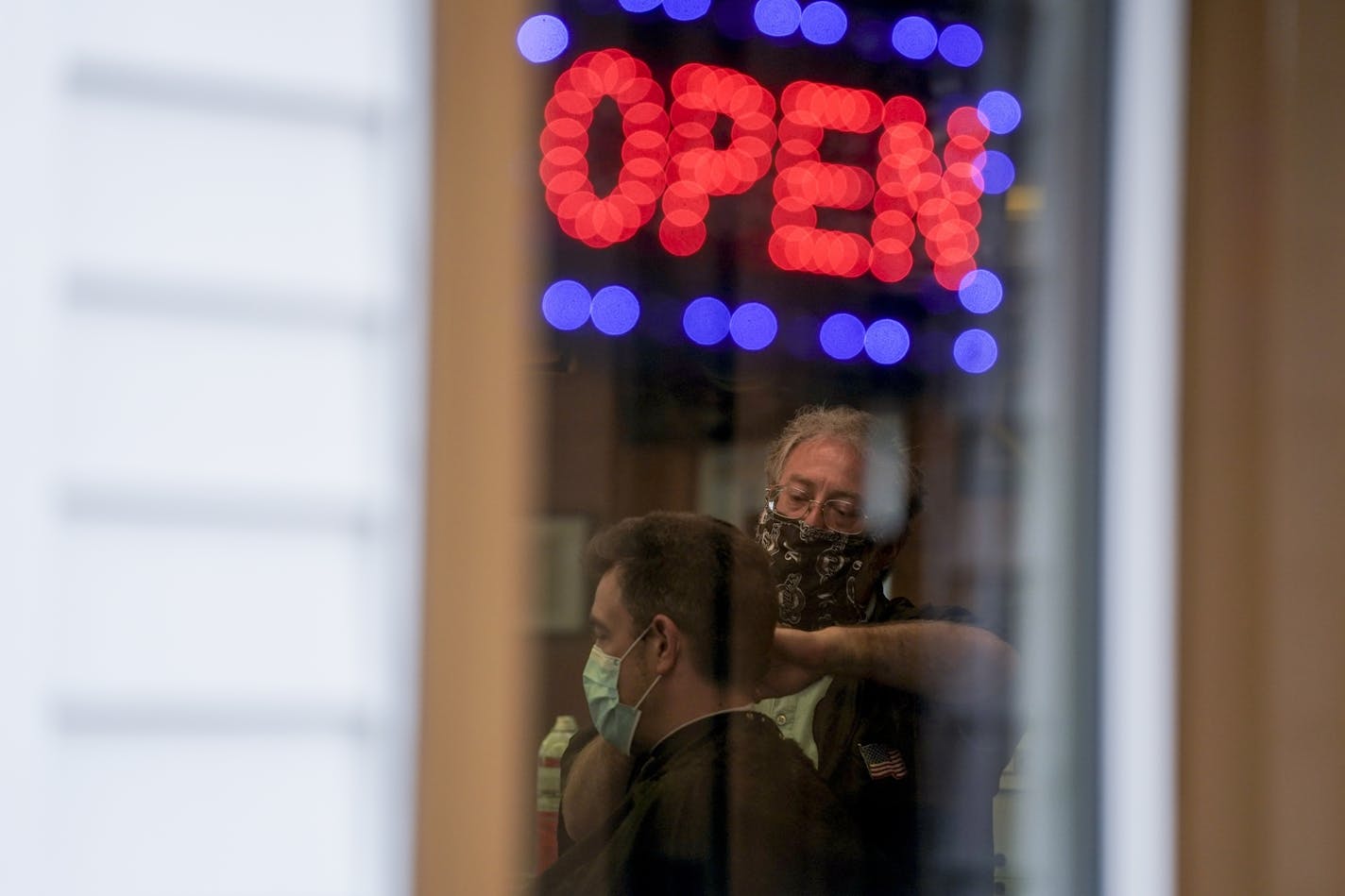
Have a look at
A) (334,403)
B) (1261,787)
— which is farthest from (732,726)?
(334,403)

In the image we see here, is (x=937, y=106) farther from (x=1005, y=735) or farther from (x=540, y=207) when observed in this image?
(x=1005, y=735)

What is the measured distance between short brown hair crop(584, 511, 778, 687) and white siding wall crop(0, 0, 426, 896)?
485 mm

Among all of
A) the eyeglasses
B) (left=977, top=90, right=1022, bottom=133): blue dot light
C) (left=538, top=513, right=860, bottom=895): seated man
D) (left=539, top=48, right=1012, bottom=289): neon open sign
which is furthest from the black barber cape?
(left=977, top=90, right=1022, bottom=133): blue dot light

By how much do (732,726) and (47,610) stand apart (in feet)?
2.38

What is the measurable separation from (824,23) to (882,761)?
0.75 metres

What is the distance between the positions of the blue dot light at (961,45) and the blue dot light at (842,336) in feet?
0.89

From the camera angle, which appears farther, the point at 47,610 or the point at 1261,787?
the point at 1261,787

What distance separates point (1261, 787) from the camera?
37.6 inches

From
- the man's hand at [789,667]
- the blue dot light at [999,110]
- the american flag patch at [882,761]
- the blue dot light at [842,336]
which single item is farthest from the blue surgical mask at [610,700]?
the blue dot light at [999,110]

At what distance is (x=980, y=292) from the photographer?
114cm

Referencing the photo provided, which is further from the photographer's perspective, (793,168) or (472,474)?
(793,168)

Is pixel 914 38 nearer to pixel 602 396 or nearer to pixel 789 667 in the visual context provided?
pixel 602 396

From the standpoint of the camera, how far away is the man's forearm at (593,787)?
3.70 feet

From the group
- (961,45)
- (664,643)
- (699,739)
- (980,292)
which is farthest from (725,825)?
(961,45)
